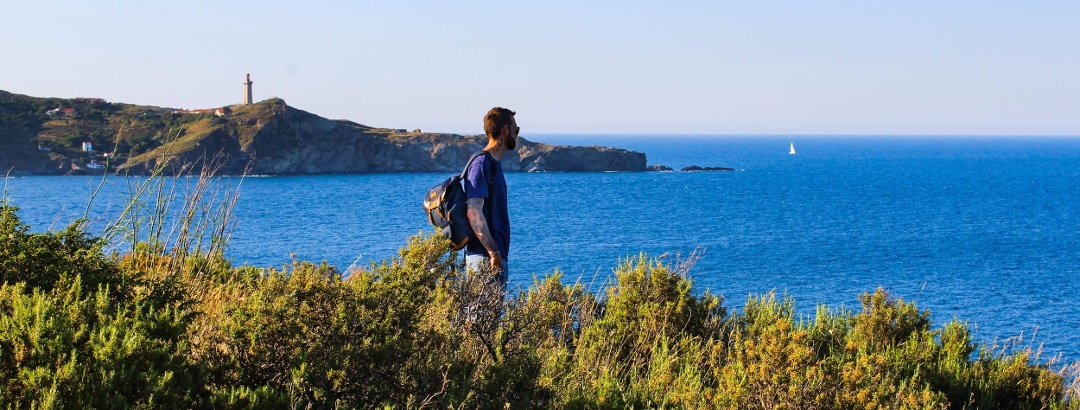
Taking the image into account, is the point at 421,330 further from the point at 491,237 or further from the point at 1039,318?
the point at 1039,318

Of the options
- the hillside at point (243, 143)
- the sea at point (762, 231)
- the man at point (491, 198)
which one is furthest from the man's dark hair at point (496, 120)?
the hillside at point (243, 143)

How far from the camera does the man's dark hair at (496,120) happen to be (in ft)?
17.3

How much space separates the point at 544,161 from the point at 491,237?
104m

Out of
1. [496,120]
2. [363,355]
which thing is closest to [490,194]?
[496,120]

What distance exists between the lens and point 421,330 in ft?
12.3

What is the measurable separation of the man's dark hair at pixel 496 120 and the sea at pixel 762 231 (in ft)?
11.1

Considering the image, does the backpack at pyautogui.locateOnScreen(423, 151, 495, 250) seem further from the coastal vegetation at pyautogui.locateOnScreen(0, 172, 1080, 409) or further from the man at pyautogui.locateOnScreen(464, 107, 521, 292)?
the coastal vegetation at pyautogui.locateOnScreen(0, 172, 1080, 409)

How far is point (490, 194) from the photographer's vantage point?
17.0 feet

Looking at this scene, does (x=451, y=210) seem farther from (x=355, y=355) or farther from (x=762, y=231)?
(x=762, y=231)

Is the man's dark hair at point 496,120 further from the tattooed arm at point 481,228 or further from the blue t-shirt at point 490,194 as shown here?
the tattooed arm at point 481,228

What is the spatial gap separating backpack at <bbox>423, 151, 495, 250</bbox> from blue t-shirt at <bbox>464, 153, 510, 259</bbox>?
0.03m

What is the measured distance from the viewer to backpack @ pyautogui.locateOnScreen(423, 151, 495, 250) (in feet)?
16.6

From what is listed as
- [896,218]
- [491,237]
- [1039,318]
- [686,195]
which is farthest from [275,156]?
[491,237]

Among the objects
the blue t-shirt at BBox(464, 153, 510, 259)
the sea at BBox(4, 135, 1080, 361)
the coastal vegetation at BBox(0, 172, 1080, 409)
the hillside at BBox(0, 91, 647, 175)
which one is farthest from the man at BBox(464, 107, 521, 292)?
the hillside at BBox(0, 91, 647, 175)
